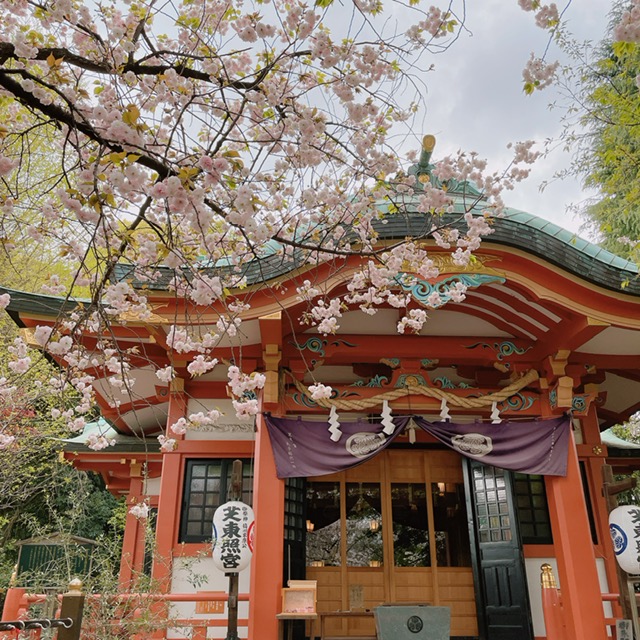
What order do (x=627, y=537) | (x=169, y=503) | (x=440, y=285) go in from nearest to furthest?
1. (x=627, y=537)
2. (x=440, y=285)
3. (x=169, y=503)

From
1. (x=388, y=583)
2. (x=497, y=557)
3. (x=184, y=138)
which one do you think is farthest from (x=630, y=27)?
(x=388, y=583)

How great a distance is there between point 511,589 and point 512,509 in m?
0.96

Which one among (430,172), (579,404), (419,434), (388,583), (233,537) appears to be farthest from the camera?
(419,434)

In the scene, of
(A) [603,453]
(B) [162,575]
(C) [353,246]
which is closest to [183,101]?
(C) [353,246]

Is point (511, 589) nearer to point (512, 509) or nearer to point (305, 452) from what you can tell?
point (512, 509)

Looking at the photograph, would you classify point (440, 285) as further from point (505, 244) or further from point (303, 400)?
point (303, 400)

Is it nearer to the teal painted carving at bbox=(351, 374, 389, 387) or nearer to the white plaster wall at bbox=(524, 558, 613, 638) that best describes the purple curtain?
the teal painted carving at bbox=(351, 374, 389, 387)

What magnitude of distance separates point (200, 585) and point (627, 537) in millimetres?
4688

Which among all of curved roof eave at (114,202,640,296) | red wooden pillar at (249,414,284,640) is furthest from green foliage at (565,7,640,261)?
red wooden pillar at (249,414,284,640)

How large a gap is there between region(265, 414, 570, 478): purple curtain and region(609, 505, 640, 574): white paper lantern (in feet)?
2.80

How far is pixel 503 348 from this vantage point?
7941mm

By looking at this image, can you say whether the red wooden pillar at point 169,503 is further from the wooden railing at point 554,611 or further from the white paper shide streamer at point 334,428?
the wooden railing at point 554,611

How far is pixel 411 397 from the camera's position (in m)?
7.64

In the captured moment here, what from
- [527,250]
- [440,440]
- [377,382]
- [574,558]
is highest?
[527,250]
